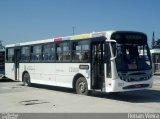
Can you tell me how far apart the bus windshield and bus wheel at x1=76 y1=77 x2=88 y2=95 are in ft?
8.09

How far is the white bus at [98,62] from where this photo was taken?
14.9m

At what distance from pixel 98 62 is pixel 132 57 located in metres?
1.56

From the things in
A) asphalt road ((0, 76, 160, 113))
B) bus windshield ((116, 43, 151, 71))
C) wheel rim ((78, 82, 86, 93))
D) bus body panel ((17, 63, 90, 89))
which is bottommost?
asphalt road ((0, 76, 160, 113))

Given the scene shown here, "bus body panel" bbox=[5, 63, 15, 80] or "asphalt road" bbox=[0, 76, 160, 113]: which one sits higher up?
"bus body panel" bbox=[5, 63, 15, 80]

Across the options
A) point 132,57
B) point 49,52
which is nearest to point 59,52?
point 49,52

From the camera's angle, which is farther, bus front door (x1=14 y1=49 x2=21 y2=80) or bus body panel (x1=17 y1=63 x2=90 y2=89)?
bus front door (x1=14 y1=49 x2=21 y2=80)

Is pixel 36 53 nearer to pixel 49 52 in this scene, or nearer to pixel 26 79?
pixel 49 52

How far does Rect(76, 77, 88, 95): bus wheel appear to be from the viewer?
16.7 m

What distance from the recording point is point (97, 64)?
16031 mm

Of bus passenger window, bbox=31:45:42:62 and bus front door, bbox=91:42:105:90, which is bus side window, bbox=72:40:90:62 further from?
bus passenger window, bbox=31:45:42:62

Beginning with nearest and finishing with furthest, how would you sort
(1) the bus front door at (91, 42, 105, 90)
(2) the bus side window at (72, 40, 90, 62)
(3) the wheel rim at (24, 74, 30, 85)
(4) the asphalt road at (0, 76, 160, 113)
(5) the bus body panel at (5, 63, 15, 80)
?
(4) the asphalt road at (0, 76, 160, 113) < (1) the bus front door at (91, 42, 105, 90) < (2) the bus side window at (72, 40, 90, 62) < (3) the wheel rim at (24, 74, 30, 85) < (5) the bus body panel at (5, 63, 15, 80)

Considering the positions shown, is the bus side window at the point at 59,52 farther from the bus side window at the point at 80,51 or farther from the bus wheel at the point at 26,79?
the bus wheel at the point at 26,79

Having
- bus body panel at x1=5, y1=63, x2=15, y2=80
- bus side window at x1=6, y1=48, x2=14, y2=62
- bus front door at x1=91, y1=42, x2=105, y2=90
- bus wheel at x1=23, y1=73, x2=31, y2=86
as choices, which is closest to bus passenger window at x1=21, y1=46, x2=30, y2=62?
bus wheel at x1=23, y1=73, x2=31, y2=86

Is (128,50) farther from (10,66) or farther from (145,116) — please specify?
(10,66)
